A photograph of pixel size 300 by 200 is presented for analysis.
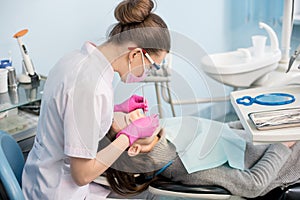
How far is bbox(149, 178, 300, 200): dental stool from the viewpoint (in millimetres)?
1182

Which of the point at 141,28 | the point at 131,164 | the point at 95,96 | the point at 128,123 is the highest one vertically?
the point at 141,28

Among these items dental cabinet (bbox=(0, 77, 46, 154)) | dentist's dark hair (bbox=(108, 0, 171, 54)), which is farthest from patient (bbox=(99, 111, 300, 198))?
dental cabinet (bbox=(0, 77, 46, 154))

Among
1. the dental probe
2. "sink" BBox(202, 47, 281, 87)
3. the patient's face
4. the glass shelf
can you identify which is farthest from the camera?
"sink" BBox(202, 47, 281, 87)

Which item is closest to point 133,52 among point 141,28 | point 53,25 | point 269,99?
point 141,28

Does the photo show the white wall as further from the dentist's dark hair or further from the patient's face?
the dentist's dark hair

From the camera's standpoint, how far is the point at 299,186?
1231mm

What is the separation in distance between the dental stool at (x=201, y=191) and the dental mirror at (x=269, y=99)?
248mm

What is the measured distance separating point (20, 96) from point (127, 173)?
0.55m

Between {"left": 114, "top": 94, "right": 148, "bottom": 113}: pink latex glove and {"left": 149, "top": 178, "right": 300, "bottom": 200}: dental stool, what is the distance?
10.4 inches

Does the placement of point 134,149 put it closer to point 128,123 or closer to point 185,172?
point 128,123

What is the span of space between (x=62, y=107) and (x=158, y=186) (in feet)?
1.31

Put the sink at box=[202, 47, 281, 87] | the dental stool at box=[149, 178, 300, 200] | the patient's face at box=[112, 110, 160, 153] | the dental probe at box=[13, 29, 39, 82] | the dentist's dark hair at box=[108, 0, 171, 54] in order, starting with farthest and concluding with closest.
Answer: the sink at box=[202, 47, 281, 87], the dental probe at box=[13, 29, 39, 82], the dental stool at box=[149, 178, 300, 200], the patient's face at box=[112, 110, 160, 153], the dentist's dark hair at box=[108, 0, 171, 54]

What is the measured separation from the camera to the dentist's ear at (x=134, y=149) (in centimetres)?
107

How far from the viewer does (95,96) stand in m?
0.97
